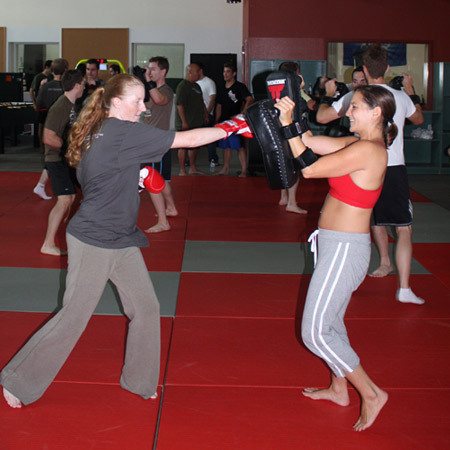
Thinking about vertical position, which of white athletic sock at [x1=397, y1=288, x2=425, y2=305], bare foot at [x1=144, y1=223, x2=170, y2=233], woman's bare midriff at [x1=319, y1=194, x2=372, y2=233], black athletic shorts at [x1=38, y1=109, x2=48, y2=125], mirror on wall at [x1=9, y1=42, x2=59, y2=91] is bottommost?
white athletic sock at [x1=397, y1=288, x2=425, y2=305]

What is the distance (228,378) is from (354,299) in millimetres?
1752

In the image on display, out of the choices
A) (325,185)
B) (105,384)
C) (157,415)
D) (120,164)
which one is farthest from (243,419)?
(325,185)

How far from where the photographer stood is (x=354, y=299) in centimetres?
498

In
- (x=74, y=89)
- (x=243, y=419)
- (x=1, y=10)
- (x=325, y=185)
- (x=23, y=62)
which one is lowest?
(x=243, y=419)

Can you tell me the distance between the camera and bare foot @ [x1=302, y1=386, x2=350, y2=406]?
10.6 feet

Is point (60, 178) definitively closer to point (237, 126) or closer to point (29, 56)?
point (237, 126)

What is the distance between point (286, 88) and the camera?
3.01 metres

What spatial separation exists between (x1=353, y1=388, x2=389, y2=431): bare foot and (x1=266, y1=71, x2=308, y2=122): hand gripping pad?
1.36m

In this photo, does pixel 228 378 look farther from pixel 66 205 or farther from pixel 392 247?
pixel 392 247

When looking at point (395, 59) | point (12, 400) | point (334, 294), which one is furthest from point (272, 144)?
point (395, 59)

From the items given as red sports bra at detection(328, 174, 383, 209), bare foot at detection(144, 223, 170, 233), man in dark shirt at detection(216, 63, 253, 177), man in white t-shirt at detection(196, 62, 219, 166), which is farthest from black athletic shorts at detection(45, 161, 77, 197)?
man in white t-shirt at detection(196, 62, 219, 166)

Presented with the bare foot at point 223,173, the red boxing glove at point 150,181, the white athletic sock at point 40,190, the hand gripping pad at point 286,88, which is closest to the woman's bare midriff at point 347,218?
the hand gripping pad at point 286,88

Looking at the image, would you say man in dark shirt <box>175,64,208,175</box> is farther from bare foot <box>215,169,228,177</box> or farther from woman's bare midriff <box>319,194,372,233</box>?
woman's bare midriff <box>319,194,372,233</box>

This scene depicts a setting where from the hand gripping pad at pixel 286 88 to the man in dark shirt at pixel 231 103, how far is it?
24.8 feet
